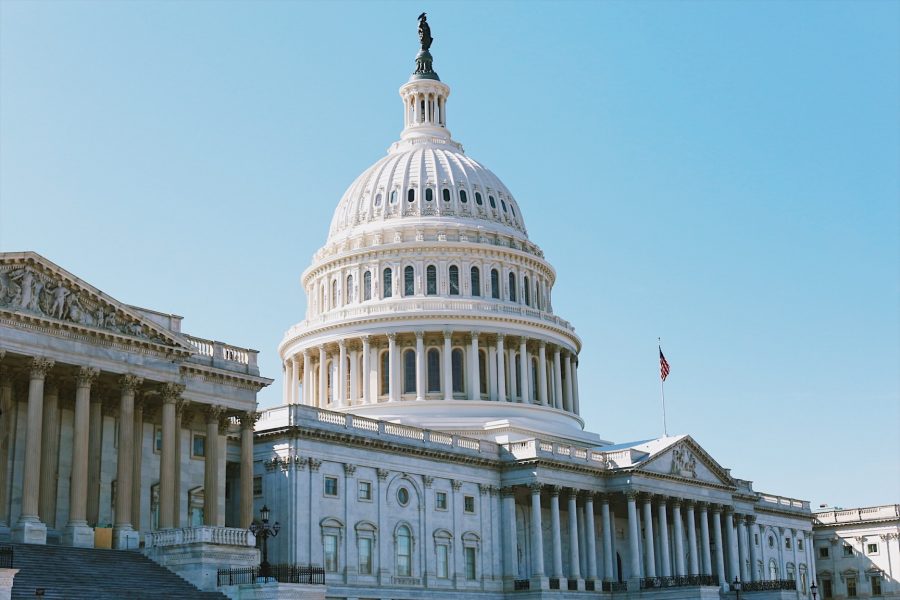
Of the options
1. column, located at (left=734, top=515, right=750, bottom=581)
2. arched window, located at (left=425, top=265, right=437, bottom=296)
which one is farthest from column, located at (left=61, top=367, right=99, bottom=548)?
column, located at (left=734, top=515, right=750, bottom=581)

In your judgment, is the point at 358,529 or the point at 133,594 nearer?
the point at 133,594

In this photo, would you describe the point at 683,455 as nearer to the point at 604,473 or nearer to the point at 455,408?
the point at 604,473

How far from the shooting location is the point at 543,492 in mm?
87000

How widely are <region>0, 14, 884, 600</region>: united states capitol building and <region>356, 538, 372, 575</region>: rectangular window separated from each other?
0.16 metres

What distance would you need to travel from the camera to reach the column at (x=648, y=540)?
9100 cm

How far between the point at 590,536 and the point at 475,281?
25753 mm

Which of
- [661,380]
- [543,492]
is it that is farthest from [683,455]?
[543,492]

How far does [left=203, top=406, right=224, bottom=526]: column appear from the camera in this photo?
2496 inches

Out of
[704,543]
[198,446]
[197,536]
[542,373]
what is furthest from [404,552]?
[542,373]

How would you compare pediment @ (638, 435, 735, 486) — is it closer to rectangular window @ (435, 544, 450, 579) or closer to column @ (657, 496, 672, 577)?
column @ (657, 496, 672, 577)

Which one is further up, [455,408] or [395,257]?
[395,257]

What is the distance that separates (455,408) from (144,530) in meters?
40.1

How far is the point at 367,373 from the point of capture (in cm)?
10050

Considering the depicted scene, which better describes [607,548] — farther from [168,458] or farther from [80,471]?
[80,471]
